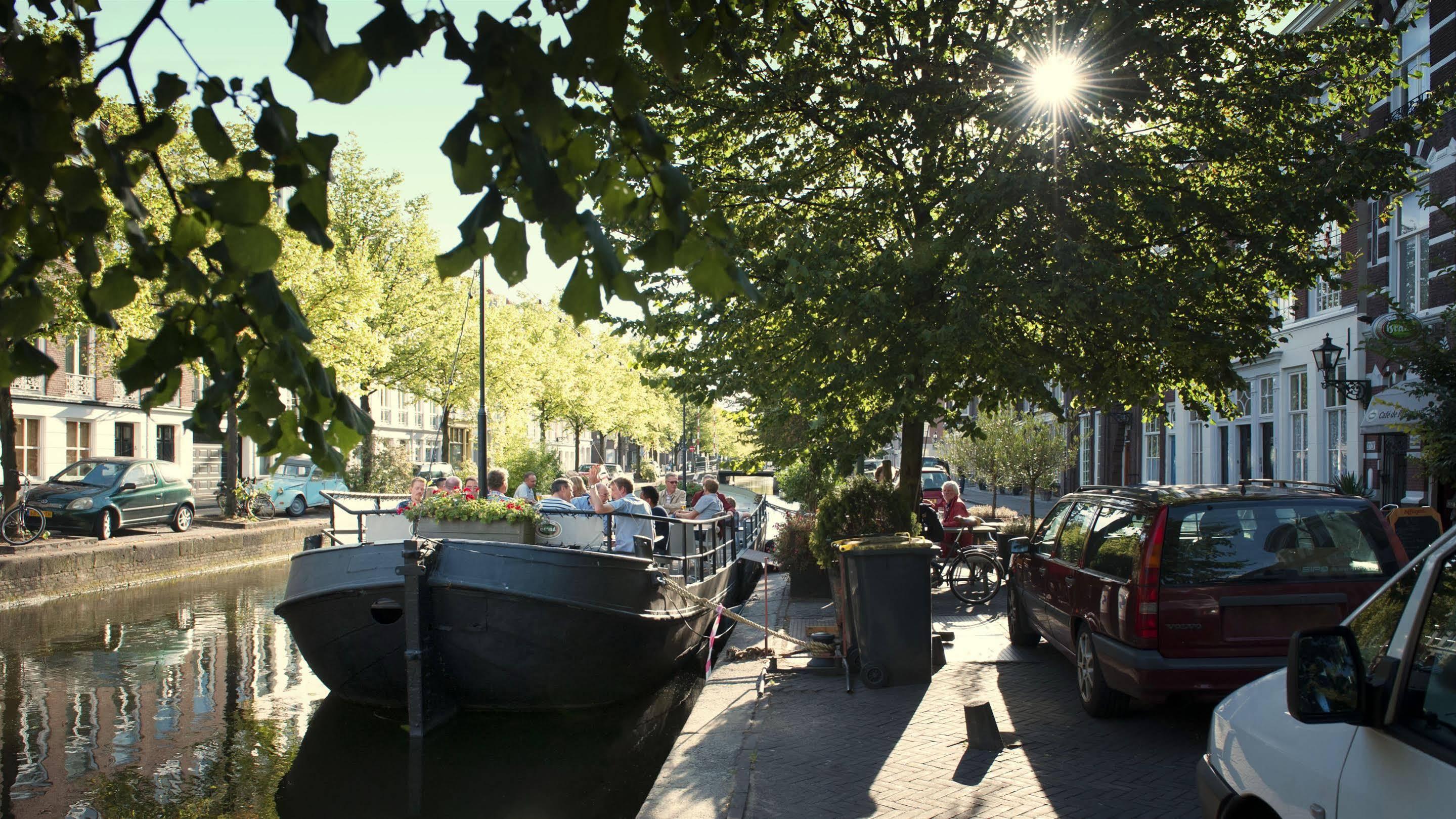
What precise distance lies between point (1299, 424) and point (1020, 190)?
66.2 feet

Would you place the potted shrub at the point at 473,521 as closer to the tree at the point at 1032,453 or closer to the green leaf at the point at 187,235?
the green leaf at the point at 187,235

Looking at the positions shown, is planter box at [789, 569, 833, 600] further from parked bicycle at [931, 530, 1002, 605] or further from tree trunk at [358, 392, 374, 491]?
tree trunk at [358, 392, 374, 491]

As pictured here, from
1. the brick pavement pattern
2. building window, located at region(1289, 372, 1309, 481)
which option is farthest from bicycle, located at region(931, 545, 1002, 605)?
building window, located at region(1289, 372, 1309, 481)

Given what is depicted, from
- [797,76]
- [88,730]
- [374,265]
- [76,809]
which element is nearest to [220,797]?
[76,809]

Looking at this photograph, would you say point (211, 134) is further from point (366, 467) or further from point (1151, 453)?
point (1151, 453)

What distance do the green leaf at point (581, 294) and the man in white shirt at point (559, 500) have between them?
8.27 m

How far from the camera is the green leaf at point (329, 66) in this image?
2590 mm

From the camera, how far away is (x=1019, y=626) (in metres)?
10.6

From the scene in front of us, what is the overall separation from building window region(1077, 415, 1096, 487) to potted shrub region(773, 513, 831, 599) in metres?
29.0

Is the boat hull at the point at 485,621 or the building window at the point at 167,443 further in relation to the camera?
the building window at the point at 167,443

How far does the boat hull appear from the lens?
364 inches

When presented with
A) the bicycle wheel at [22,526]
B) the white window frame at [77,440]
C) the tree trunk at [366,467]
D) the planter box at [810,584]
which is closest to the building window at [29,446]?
the white window frame at [77,440]

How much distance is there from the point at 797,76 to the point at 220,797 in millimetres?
9811

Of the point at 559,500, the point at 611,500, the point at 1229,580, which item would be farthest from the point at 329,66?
the point at 611,500
